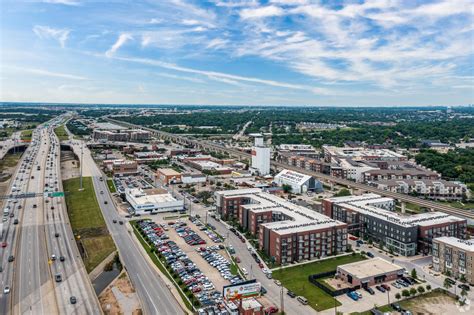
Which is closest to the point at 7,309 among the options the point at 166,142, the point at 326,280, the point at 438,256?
the point at 326,280

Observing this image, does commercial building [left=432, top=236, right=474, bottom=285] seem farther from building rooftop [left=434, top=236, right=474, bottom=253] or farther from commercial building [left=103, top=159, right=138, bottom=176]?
commercial building [left=103, top=159, right=138, bottom=176]

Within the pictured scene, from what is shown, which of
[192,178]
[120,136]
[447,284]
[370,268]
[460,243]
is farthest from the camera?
[120,136]

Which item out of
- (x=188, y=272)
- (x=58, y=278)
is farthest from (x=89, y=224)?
(x=188, y=272)

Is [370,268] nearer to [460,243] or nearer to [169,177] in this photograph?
[460,243]

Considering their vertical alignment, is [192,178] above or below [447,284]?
above

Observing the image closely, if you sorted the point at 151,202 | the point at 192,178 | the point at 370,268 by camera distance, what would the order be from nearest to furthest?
the point at 370,268 → the point at 151,202 → the point at 192,178

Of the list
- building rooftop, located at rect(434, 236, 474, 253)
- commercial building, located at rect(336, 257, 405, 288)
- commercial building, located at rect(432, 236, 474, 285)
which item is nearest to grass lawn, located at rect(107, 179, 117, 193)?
commercial building, located at rect(336, 257, 405, 288)

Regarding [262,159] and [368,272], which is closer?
[368,272]
